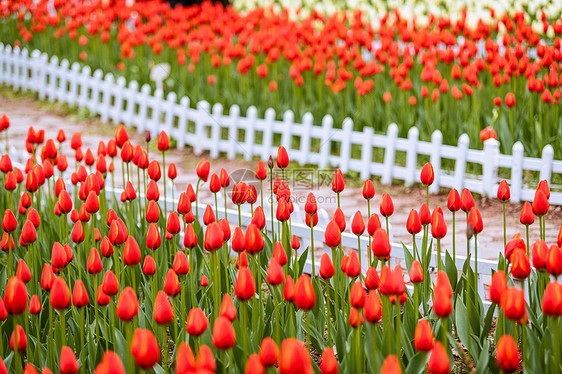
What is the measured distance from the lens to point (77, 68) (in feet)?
32.7

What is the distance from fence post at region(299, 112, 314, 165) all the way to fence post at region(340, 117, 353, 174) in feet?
1.24

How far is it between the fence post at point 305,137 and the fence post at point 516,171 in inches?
78.5

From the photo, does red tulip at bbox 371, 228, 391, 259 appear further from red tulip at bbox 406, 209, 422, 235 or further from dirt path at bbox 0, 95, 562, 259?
dirt path at bbox 0, 95, 562, 259

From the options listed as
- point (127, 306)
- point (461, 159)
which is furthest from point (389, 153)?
point (127, 306)

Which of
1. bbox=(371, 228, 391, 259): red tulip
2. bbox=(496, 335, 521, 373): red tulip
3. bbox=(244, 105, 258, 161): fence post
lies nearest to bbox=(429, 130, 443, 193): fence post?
Answer: bbox=(244, 105, 258, 161): fence post

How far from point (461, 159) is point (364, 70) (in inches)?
59.8

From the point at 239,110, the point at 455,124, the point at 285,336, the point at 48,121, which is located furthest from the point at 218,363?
the point at 48,121

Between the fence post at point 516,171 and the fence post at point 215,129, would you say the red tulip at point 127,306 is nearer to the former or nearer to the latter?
the fence post at point 516,171

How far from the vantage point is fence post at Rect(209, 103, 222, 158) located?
25.1 feet

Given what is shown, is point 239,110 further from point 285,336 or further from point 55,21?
point 285,336

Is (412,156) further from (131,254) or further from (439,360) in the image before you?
(439,360)

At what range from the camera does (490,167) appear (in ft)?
19.6

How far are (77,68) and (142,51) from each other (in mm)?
916

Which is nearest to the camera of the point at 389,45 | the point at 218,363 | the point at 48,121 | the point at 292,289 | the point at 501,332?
the point at 292,289
